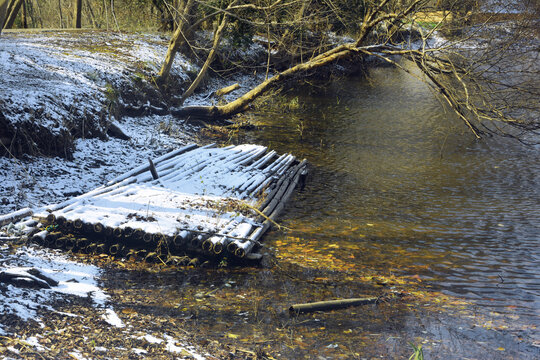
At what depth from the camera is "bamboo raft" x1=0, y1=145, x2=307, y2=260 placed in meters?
6.92

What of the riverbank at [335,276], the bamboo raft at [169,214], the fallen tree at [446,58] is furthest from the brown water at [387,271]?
the fallen tree at [446,58]

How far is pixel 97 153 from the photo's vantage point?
1058 cm

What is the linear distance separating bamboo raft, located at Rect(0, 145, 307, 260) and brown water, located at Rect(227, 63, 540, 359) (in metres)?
0.66

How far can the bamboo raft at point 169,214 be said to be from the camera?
22.7ft

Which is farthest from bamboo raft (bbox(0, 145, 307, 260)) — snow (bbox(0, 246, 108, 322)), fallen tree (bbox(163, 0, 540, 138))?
fallen tree (bbox(163, 0, 540, 138))

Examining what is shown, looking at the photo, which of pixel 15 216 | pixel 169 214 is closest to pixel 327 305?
pixel 169 214

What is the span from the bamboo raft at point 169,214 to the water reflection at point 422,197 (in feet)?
2.88

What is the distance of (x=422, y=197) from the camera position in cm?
1023

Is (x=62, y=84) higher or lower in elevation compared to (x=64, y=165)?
higher

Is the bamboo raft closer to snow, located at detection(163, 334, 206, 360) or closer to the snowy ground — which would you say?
the snowy ground

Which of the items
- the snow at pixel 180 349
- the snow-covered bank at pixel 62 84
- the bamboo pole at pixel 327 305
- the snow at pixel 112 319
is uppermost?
the snow-covered bank at pixel 62 84

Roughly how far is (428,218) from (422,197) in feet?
Answer: 3.82

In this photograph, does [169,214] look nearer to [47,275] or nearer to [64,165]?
[47,275]

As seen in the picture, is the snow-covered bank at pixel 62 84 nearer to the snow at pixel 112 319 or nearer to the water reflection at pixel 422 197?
the water reflection at pixel 422 197
